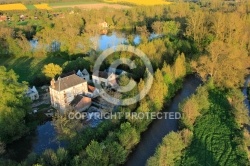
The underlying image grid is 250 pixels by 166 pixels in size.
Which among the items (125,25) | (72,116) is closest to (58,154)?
(72,116)

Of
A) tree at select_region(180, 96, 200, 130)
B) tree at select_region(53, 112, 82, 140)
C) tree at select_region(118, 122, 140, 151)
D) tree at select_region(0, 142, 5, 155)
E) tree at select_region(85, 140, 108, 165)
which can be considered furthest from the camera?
tree at select_region(180, 96, 200, 130)

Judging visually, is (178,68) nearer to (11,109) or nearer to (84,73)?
(84,73)

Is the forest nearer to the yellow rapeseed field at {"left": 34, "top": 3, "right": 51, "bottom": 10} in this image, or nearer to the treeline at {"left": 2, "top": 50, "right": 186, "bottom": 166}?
the treeline at {"left": 2, "top": 50, "right": 186, "bottom": 166}

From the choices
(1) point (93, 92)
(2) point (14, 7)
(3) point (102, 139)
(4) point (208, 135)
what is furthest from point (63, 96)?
(2) point (14, 7)

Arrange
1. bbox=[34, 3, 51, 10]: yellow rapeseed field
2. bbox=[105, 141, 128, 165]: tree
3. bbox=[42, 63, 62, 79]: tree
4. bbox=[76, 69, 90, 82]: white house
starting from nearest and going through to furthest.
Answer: bbox=[105, 141, 128, 165]: tree
bbox=[42, 63, 62, 79]: tree
bbox=[76, 69, 90, 82]: white house
bbox=[34, 3, 51, 10]: yellow rapeseed field

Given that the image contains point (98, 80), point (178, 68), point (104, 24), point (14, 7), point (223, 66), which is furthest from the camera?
point (14, 7)

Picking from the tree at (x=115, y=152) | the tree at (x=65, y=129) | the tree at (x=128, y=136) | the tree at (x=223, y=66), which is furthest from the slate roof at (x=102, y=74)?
the tree at (x=115, y=152)

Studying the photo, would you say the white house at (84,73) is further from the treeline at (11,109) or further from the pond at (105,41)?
the treeline at (11,109)

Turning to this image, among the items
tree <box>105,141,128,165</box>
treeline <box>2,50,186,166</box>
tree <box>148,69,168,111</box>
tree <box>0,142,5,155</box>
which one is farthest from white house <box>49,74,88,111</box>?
tree <box>105,141,128,165</box>
